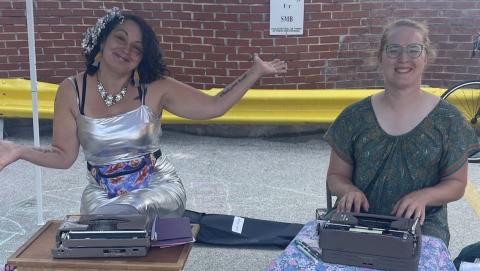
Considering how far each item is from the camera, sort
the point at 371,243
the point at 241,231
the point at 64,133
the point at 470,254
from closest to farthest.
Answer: the point at 371,243
the point at 470,254
the point at 64,133
the point at 241,231

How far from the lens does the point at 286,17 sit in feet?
18.5

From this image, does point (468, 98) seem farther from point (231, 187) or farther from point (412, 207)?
point (412, 207)

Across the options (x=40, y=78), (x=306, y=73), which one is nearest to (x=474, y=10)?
(x=306, y=73)

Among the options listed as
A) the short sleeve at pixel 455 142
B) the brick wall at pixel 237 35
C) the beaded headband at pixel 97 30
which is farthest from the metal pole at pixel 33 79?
the brick wall at pixel 237 35

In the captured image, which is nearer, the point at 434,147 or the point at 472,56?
the point at 434,147

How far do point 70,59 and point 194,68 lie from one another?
1297 mm

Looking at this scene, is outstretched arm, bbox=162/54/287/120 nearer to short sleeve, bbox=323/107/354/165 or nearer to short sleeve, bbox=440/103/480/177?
short sleeve, bbox=323/107/354/165

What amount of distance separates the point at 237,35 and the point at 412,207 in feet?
12.6

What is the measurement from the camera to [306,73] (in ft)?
19.2

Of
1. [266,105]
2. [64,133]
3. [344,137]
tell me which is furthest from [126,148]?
[266,105]

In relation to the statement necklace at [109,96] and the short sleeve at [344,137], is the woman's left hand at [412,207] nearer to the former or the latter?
the short sleeve at [344,137]

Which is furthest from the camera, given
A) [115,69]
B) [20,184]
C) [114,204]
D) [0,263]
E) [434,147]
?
[20,184]

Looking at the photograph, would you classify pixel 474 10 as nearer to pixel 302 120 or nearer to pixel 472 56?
pixel 472 56

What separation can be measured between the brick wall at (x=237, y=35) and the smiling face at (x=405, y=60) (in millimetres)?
3434
